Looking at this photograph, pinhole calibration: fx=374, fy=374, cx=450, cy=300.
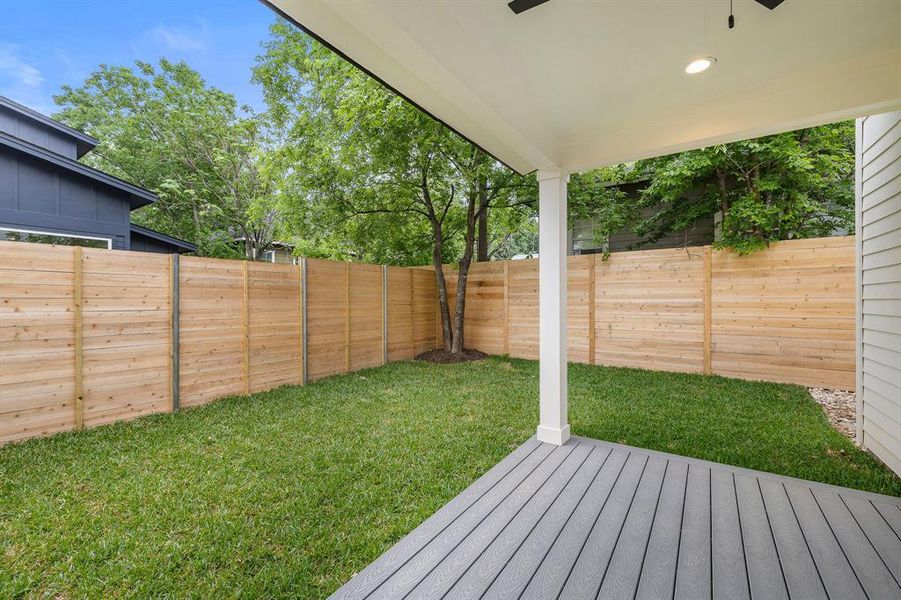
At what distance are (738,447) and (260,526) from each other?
11.7 feet

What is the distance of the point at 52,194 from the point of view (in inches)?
227

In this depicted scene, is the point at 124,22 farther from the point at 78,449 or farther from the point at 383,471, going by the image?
the point at 383,471

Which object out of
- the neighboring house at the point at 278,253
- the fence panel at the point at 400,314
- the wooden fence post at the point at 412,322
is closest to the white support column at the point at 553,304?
the fence panel at the point at 400,314

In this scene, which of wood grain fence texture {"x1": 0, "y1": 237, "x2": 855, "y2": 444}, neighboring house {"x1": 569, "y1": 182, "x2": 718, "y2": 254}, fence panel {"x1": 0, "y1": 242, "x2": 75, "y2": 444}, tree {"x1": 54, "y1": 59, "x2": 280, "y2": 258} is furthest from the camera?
tree {"x1": 54, "y1": 59, "x2": 280, "y2": 258}

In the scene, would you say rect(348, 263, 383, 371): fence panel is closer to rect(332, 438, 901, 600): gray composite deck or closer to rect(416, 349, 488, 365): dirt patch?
rect(416, 349, 488, 365): dirt patch

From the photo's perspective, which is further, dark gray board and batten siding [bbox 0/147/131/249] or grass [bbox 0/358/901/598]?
dark gray board and batten siding [bbox 0/147/131/249]

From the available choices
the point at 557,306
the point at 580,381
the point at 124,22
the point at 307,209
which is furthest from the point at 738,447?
the point at 124,22

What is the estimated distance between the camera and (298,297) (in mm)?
5344

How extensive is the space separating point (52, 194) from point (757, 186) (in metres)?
10.8

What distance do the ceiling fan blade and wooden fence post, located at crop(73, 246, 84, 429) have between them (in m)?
4.22

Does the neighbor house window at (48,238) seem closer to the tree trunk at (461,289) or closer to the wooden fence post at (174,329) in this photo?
the wooden fence post at (174,329)

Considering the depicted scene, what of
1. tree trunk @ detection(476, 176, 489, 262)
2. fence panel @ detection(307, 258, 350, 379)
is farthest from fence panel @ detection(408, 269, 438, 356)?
fence panel @ detection(307, 258, 350, 379)

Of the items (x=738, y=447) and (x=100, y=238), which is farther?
(x=100, y=238)

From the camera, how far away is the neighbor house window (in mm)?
5430
